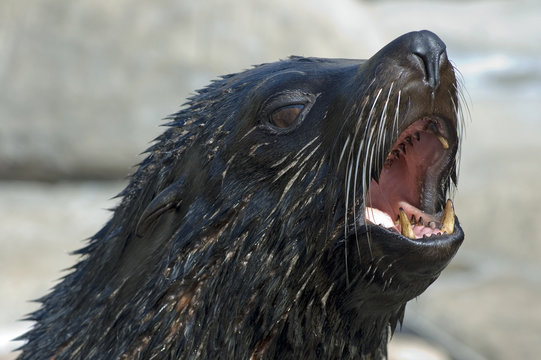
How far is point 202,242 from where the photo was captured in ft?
10.3

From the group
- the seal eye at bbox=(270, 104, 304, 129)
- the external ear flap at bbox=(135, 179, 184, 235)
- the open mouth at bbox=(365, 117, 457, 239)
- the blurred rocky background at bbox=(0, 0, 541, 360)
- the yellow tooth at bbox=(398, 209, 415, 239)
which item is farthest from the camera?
the blurred rocky background at bbox=(0, 0, 541, 360)

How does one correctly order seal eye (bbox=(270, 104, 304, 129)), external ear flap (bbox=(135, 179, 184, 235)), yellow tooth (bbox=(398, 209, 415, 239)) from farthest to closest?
external ear flap (bbox=(135, 179, 184, 235)) → seal eye (bbox=(270, 104, 304, 129)) → yellow tooth (bbox=(398, 209, 415, 239))

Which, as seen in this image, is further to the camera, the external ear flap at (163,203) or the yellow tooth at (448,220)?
the external ear flap at (163,203)

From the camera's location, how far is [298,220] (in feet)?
9.92

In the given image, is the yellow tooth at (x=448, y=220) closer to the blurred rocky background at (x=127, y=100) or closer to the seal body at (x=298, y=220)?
the seal body at (x=298, y=220)

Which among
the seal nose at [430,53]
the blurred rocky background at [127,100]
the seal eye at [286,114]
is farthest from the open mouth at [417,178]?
the blurred rocky background at [127,100]

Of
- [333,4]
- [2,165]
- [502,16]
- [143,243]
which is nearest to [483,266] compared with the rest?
[333,4]

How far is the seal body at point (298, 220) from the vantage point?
291 centimetres

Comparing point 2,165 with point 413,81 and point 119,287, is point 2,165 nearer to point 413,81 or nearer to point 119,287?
point 119,287

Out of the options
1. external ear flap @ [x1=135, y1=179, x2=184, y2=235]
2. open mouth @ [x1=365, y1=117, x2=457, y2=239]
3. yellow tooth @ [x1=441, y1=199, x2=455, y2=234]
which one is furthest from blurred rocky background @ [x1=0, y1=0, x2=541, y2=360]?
yellow tooth @ [x1=441, y1=199, x2=455, y2=234]

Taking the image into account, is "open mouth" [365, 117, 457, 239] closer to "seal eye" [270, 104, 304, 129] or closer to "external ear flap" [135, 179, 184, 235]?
"seal eye" [270, 104, 304, 129]

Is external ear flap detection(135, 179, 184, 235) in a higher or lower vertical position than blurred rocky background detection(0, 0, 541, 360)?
lower

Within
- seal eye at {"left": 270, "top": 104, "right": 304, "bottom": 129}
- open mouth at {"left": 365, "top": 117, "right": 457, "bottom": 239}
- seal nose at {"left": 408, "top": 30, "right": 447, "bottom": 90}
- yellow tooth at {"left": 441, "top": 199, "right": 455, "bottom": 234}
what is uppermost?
seal nose at {"left": 408, "top": 30, "right": 447, "bottom": 90}

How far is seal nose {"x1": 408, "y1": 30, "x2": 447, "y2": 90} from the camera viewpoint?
290 centimetres
